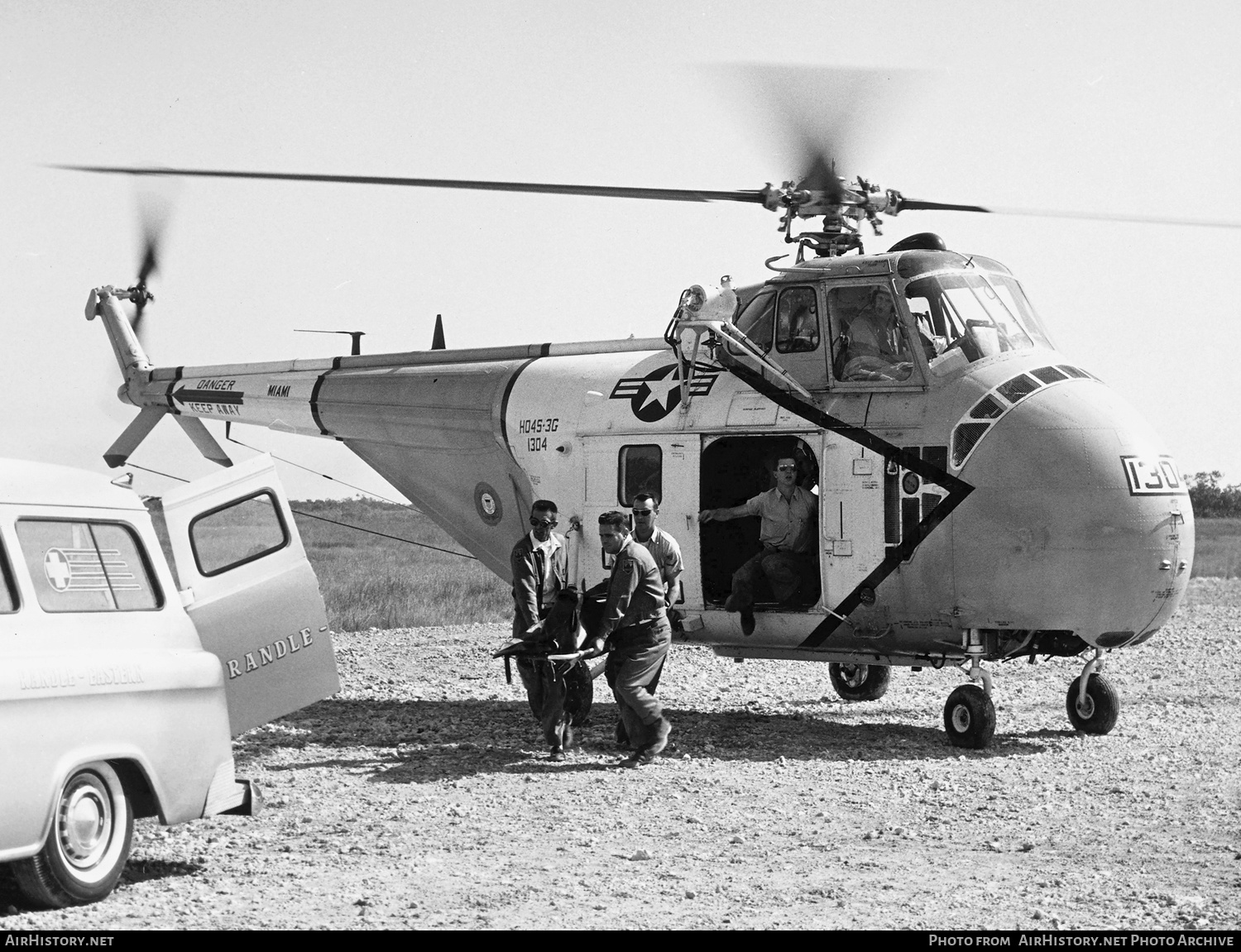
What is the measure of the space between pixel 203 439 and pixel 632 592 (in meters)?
8.20

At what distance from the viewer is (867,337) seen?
40.2ft

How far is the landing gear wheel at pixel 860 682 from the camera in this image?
14891mm

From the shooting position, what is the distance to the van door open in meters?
7.93

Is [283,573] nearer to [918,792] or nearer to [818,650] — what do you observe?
[918,792]

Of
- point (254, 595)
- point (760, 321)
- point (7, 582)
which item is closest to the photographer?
point (7, 582)

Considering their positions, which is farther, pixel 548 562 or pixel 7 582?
pixel 548 562

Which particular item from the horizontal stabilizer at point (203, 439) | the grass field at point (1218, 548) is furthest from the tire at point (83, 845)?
the grass field at point (1218, 548)

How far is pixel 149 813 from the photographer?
733 centimetres

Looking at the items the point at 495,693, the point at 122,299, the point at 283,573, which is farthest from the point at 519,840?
the point at 122,299

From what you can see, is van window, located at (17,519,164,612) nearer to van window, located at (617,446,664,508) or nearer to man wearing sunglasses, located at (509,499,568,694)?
man wearing sunglasses, located at (509,499,568,694)

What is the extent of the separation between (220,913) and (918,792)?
501cm

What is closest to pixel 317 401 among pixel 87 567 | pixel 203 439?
pixel 203 439

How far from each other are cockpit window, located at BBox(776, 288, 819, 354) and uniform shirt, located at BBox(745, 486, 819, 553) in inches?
45.9

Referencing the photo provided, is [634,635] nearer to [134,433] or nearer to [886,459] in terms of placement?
[886,459]
